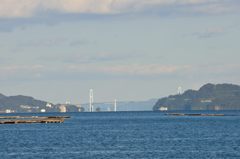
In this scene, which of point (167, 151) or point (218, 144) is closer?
point (167, 151)

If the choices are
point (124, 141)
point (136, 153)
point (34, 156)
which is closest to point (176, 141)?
point (124, 141)

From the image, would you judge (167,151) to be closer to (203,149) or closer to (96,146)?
(203,149)

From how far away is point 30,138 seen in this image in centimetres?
15612

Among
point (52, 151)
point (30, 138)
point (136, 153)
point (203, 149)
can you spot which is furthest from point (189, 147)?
point (30, 138)

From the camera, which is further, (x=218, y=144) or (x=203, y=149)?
(x=218, y=144)

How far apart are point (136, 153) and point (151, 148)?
10.4 metres

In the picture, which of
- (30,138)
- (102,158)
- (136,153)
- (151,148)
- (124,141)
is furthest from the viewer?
(30,138)

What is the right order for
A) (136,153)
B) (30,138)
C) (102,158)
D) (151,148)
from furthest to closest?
(30,138)
(151,148)
(136,153)
(102,158)

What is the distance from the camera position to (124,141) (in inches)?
5527

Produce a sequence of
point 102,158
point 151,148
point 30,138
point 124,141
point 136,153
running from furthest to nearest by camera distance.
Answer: point 30,138 < point 124,141 < point 151,148 < point 136,153 < point 102,158

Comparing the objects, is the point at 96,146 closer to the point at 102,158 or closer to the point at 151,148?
the point at 151,148

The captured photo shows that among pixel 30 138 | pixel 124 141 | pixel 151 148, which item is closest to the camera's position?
pixel 151 148

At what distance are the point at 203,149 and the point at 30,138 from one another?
46829 millimetres

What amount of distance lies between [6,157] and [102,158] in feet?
47.2
